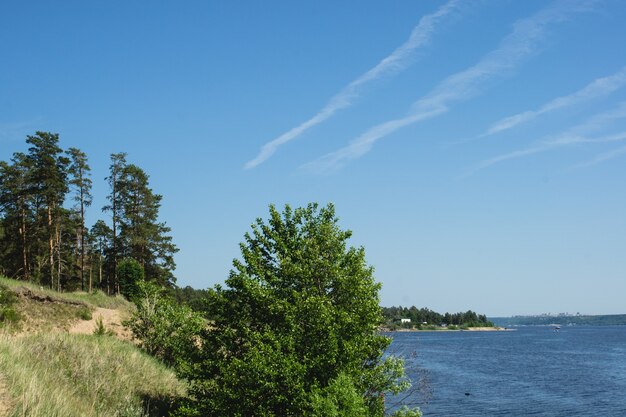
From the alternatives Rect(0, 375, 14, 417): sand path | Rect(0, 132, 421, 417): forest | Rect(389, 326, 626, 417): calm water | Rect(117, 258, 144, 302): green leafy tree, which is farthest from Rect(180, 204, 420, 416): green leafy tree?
Rect(117, 258, 144, 302): green leafy tree

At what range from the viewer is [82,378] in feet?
79.5

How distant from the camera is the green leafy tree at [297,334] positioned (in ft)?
66.8

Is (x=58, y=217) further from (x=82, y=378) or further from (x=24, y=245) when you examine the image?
(x=82, y=378)

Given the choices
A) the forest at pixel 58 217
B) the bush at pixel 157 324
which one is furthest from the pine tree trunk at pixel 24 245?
the bush at pixel 157 324

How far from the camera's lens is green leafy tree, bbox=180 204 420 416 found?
802 inches

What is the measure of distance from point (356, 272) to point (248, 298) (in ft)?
14.8

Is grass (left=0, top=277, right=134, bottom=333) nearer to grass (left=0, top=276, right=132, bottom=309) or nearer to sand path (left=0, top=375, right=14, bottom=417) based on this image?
grass (left=0, top=276, right=132, bottom=309)

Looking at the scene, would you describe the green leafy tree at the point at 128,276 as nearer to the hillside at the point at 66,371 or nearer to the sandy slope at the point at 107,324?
the sandy slope at the point at 107,324

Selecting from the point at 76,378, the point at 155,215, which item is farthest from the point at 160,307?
the point at 155,215

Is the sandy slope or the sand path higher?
the sandy slope

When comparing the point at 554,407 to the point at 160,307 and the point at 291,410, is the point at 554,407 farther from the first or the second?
the point at 291,410

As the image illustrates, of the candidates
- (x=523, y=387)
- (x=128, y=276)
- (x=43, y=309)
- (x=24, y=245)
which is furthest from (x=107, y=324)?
(x=523, y=387)

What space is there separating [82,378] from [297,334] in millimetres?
9722

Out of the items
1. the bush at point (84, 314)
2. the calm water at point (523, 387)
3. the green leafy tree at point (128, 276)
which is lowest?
the calm water at point (523, 387)
